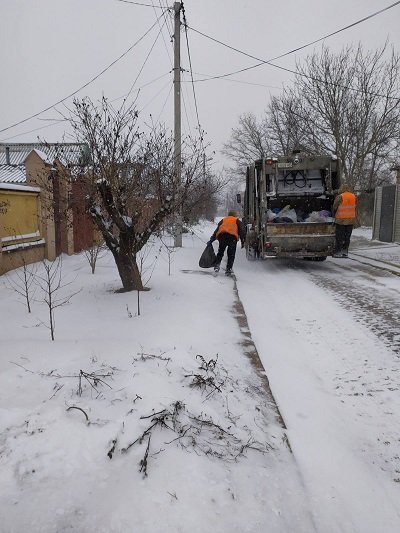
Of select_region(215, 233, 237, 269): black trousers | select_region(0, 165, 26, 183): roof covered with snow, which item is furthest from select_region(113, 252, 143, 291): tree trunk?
select_region(0, 165, 26, 183): roof covered with snow

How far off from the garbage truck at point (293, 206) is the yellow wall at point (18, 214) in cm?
553

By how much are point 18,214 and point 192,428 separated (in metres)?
7.56

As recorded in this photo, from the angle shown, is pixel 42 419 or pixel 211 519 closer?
pixel 211 519

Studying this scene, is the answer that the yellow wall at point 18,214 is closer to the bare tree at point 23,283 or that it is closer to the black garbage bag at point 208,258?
the bare tree at point 23,283

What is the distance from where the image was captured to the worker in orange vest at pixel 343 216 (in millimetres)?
9734

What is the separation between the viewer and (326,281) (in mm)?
8383

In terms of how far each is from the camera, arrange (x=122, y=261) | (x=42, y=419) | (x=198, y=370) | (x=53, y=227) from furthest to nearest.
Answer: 1. (x=53, y=227)
2. (x=122, y=261)
3. (x=198, y=370)
4. (x=42, y=419)

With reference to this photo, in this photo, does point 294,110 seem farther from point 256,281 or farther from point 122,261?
point 122,261

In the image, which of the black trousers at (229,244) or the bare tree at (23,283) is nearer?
the bare tree at (23,283)

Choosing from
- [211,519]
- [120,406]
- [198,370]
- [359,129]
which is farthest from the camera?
[359,129]

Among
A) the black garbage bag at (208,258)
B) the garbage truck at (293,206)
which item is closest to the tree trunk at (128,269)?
the black garbage bag at (208,258)

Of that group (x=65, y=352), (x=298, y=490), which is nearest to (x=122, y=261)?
(x=65, y=352)

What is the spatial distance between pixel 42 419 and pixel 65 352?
3.91ft

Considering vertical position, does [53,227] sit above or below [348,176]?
→ below
